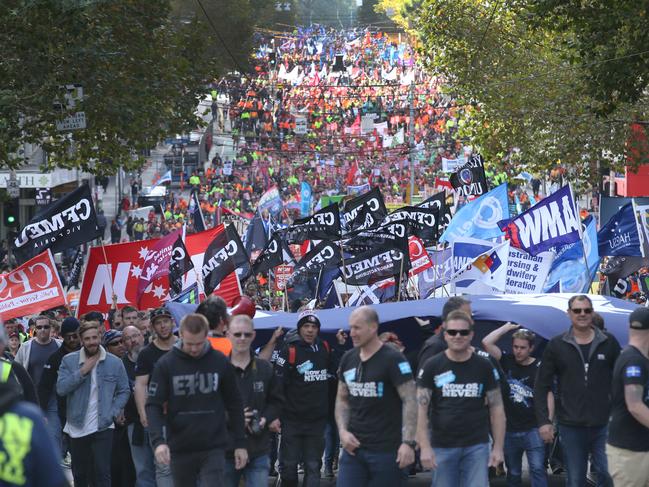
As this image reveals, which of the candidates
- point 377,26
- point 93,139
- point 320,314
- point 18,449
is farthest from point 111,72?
point 377,26

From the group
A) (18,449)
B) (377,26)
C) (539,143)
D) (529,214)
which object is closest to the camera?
(18,449)

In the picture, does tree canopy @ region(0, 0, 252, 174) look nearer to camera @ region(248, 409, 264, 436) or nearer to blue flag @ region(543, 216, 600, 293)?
blue flag @ region(543, 216, 600, 293)

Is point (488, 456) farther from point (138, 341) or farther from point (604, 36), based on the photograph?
point (604, 36)

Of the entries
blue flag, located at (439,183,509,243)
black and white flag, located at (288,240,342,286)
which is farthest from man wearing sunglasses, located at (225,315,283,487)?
blue flag, located at (439,183,509,243)

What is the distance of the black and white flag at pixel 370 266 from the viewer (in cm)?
1675

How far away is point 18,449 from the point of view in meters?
4.32

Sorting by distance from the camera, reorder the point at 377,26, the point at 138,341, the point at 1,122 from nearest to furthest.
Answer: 1. the point at 138,341
2. the point at 1,122
3. the point at 377,26

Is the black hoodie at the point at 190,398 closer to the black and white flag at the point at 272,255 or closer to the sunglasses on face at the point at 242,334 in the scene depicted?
the sunglasses on face at the point at 242,334

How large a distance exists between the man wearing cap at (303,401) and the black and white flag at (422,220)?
8.92 m

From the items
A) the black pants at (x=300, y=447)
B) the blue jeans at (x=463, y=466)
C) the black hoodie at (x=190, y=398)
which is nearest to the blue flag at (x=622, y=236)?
the black pants at (x=300, y=447)

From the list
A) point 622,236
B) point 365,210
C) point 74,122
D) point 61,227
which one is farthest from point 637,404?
point 74,122

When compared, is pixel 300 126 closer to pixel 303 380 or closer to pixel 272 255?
pixel 272 255

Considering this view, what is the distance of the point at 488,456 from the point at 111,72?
14648mm

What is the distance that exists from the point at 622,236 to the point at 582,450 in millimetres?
8641
